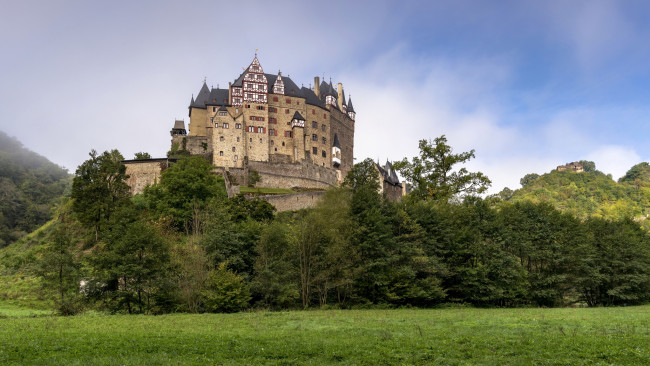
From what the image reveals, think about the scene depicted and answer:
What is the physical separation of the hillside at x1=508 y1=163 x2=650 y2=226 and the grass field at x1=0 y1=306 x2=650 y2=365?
55620 mm

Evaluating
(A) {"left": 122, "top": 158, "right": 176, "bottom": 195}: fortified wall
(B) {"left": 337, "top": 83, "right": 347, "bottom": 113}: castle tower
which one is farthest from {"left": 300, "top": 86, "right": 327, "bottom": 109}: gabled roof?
(A) {"left": 122, "top": 158, "right": 176, "bottom": 195}: fortified wall

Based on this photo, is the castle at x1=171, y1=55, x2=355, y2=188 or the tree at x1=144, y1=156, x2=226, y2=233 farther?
the castle at x1=171, y1=55, x2=355, y2=188

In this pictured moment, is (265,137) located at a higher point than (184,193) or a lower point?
higher

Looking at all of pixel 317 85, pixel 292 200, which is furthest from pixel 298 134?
pixel 292 200

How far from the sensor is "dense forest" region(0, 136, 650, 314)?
30.9 meters

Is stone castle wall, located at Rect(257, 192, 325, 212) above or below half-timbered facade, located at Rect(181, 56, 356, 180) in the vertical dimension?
below

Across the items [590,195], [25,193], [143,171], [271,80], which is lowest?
[590,195]

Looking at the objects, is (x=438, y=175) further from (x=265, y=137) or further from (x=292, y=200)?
(x=265, y=137)

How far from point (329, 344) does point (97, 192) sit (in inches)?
1798

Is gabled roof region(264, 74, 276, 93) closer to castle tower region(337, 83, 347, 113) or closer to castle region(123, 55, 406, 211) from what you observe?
castle region(123, 55, 406, 211)

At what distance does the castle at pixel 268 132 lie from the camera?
262ft

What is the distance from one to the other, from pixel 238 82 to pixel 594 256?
213 feet

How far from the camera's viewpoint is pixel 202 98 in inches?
3524

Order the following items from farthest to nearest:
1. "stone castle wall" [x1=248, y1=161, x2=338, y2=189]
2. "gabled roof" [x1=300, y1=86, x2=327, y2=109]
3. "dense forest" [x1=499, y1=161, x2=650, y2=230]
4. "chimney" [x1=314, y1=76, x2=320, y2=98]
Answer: "chimney" [x1=314, y1=76, x2=320, y2=98] < "gabled roof" [x1=300, y1=86, x2=327, y2=109] < "stone castle wall" [x1=248, y1=161, x2=338, y2=189] < "dense forest" [x1=499, y1=161, x2=650, y2=230]
